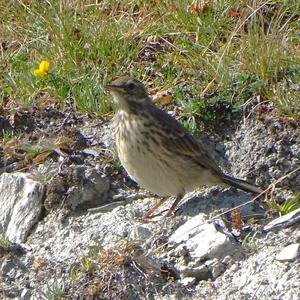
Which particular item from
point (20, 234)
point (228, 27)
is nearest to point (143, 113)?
point (20, 234)

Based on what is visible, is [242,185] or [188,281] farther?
[242,185]

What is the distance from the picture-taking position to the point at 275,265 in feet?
23.4

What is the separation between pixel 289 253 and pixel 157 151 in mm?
1395

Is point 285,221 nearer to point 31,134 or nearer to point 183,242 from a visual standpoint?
point 183,242

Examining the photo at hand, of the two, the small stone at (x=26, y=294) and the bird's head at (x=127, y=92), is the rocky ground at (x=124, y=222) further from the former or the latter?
the bird's head at (x=127, y=92)

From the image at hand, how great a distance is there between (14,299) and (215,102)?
235 centimetres

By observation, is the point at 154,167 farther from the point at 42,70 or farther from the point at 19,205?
the point at 42,70

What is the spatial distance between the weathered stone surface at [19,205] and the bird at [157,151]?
79cm

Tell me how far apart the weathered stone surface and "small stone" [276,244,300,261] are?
6.77 ft

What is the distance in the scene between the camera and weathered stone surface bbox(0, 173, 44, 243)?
8250 mm

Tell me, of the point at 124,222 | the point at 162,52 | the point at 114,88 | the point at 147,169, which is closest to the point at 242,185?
the point at 147,169

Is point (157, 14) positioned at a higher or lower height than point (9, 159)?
higher

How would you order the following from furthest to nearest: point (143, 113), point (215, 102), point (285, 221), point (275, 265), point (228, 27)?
point (228, 27), point (215, 102), point (143, 113), point (285, 221), point (275, 265)

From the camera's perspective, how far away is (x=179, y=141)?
8.11 meters
